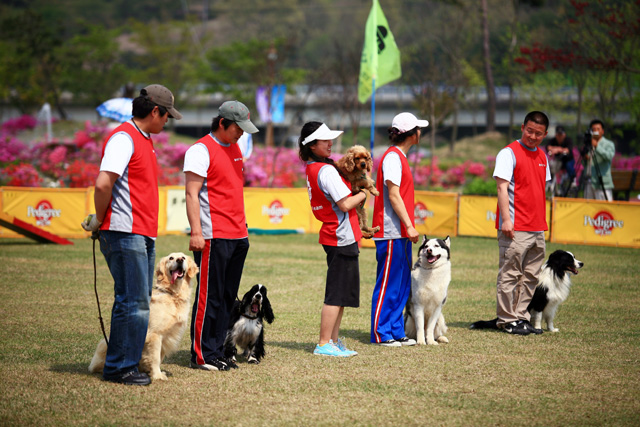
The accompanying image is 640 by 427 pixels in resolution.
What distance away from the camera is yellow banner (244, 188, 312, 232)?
627 inches

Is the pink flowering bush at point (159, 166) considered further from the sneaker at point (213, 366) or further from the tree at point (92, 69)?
the tree at point (92, 69)

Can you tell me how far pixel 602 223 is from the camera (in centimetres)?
1440

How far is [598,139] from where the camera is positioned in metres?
13.5

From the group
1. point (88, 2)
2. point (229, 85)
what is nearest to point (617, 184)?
point (229, 85)

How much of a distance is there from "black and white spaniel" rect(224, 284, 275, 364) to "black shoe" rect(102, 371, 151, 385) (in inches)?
37.6

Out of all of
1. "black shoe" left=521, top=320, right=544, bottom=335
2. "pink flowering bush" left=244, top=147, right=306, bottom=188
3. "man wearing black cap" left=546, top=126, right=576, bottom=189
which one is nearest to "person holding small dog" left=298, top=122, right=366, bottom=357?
"black shoe" left=521, top=320, right=544, bottom=335

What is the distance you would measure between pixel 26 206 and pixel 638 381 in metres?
13.0

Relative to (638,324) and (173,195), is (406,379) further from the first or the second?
(173,195)

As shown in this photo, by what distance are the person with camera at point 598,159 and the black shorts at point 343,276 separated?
360 inches

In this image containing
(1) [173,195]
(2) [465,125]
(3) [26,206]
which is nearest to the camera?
(3) [26,206]

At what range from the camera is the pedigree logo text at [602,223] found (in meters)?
14.3

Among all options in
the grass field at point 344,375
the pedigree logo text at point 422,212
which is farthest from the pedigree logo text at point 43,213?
the pedigree logo text at point 422,212

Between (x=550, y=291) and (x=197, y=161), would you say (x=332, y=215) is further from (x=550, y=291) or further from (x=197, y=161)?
(x=550, y=291)

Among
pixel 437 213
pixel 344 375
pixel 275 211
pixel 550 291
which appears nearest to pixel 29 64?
pixel 275 211
